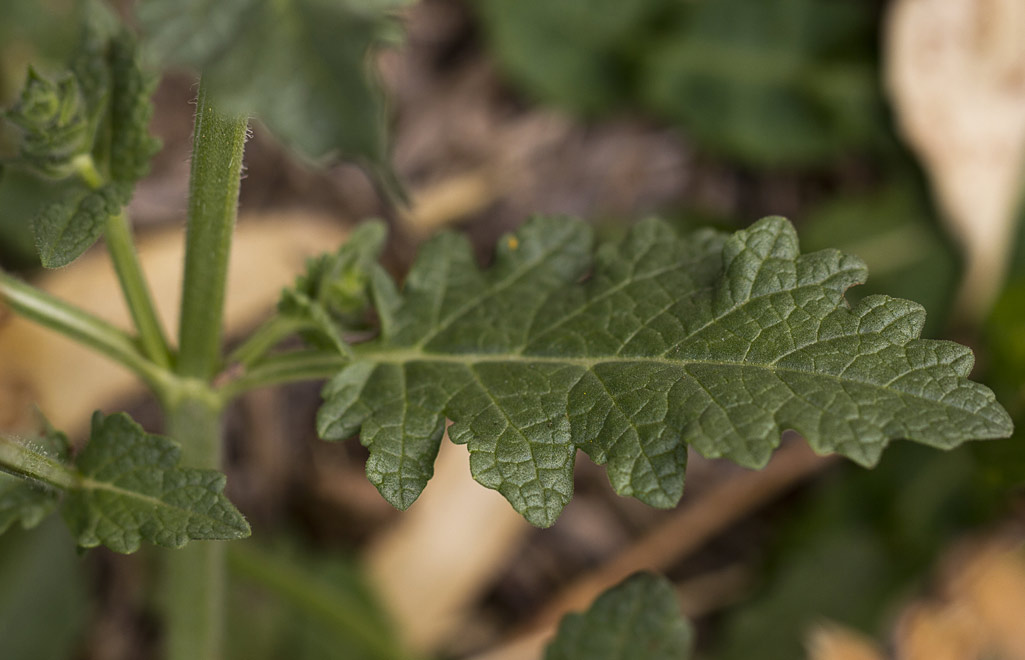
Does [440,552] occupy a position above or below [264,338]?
below

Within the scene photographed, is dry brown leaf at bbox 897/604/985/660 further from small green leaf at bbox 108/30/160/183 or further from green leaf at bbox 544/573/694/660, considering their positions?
small green leaf at bbox 108/30/160/183

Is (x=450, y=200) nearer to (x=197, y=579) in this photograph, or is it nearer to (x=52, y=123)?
(x=197, y=579)

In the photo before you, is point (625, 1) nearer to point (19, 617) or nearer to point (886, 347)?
point (886, 347)

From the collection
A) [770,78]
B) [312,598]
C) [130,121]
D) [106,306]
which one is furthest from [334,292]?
[770,78]

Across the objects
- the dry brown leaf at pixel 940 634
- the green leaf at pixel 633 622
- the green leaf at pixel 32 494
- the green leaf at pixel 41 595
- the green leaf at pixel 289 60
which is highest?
the green leaf at pixel 289 60

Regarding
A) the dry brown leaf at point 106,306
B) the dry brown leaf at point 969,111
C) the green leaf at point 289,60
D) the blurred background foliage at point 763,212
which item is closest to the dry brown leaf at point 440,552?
the blurred background foliage at point 763,212

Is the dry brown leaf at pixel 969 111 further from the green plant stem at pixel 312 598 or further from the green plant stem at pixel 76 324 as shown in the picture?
the green plant stem at pixel 76 324
